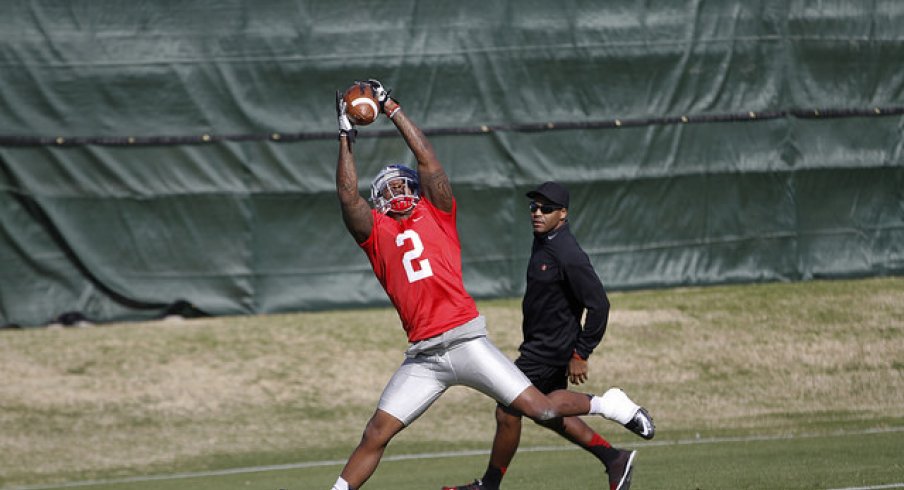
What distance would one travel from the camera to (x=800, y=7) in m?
18.4

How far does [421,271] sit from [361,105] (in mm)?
1089

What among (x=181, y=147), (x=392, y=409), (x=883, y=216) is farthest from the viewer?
(x=883, y=216)

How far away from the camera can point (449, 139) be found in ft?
58.1

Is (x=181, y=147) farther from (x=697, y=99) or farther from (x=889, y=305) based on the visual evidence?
(x=889, y=305)

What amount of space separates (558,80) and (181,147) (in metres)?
4.63

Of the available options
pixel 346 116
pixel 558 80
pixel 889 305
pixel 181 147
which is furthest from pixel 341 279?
pixel 346 116

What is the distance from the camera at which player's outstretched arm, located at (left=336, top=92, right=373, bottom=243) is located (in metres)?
8.95

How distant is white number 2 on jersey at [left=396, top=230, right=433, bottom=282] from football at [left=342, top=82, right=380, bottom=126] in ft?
2.53

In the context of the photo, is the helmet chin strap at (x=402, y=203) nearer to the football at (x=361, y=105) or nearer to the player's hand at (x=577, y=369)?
the football at (x=361, y=105)

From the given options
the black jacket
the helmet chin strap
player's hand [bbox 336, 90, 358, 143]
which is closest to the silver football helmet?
the helmet chin strap

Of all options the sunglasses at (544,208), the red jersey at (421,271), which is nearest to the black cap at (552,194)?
the sunglasses at (544,208)

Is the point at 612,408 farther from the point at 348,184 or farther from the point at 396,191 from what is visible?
the point at 348,184

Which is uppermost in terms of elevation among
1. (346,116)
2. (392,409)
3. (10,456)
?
(346,116)

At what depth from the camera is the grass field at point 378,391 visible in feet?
45.6
